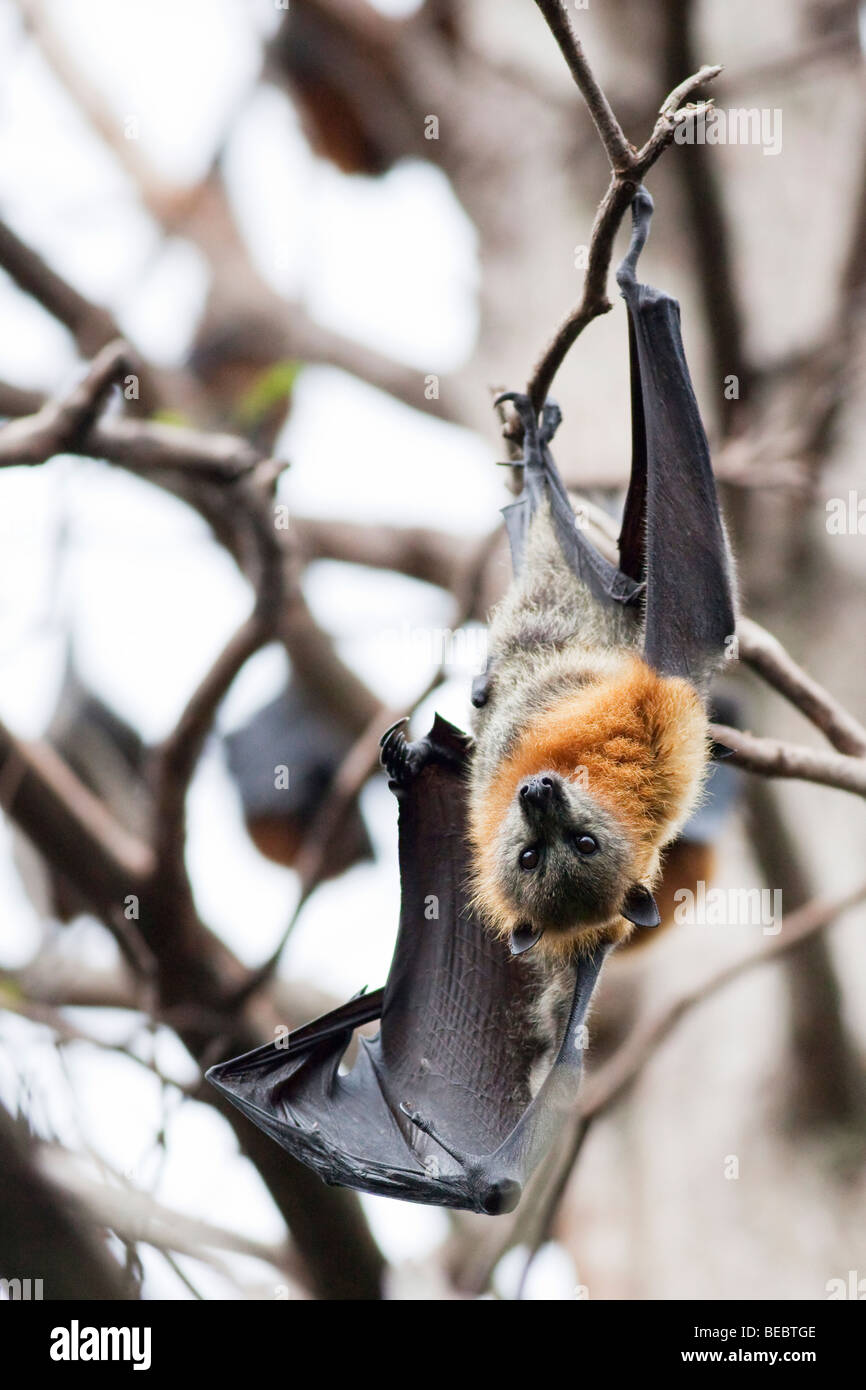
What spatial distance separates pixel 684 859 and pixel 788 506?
5.65ft

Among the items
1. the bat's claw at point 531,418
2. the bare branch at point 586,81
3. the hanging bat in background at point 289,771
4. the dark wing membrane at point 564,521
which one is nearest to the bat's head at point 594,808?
the dark wing membrane at point 564,521

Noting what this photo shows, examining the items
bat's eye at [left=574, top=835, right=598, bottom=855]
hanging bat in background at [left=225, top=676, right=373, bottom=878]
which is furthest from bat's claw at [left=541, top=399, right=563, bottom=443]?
hanging bat in background at [left=225, top=676, right=373, bottom=878]

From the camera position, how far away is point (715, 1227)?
482cm

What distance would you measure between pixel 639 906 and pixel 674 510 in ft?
3.38

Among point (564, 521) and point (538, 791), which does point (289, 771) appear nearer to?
point (564, 521)

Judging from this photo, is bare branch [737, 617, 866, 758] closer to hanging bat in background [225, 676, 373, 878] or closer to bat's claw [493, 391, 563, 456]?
bat's claw [493, 391, 563, 456]

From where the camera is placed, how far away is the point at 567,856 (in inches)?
120

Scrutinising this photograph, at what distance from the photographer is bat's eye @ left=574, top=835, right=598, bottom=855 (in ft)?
9.86

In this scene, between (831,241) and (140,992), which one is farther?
(831,241)

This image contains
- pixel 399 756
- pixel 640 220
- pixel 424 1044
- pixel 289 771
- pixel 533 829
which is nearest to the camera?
pixel 640 220

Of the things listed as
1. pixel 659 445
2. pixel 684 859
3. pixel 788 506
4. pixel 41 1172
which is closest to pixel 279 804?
pixel 684 859

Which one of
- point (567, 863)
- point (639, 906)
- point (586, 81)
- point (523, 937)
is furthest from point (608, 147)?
point (523, 937)

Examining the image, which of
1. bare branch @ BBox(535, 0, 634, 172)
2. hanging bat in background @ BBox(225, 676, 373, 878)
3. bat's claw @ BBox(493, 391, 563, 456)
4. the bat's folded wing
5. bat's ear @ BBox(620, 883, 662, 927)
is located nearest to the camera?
bare branch @ BBox(535, 0, 634, 172)
